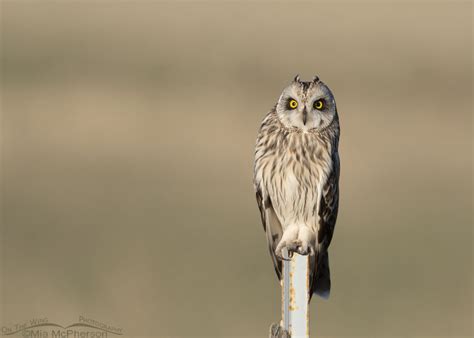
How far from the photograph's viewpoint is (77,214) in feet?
42.9

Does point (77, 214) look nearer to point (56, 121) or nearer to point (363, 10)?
point (56, 121)

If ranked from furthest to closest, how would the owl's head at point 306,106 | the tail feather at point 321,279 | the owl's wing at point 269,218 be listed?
the owl's wing at point 269,218
the owl's head at point 306,106
the tail feather at point 321,279

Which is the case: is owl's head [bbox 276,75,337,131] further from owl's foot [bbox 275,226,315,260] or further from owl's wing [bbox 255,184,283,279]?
owl's foot [bbox 275,226,315,260]

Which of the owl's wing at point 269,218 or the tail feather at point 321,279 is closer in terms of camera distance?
the tail feather at point 321,279

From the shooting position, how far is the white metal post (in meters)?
5.63

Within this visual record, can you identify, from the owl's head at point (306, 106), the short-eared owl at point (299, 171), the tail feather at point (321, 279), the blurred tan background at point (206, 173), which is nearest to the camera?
the tail feather at point (321, 279)

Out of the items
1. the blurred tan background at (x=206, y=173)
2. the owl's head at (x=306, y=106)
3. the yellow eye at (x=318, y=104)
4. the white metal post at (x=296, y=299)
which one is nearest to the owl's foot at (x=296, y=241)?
the owl's head at (x=306, y=106)

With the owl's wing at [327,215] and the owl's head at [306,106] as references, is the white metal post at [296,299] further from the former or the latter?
the owl's head at [306,106]

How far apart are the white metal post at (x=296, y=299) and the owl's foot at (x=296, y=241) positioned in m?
1.06

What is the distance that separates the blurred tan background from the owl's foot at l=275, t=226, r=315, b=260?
3.25 m

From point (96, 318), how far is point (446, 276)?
153 inches

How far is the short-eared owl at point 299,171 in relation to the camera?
7492mm

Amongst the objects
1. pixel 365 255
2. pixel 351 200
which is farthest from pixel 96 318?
pixel 351 200

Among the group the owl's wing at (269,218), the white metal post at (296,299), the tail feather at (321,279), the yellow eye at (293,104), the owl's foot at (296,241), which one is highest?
the yellow eye at (293,104)
